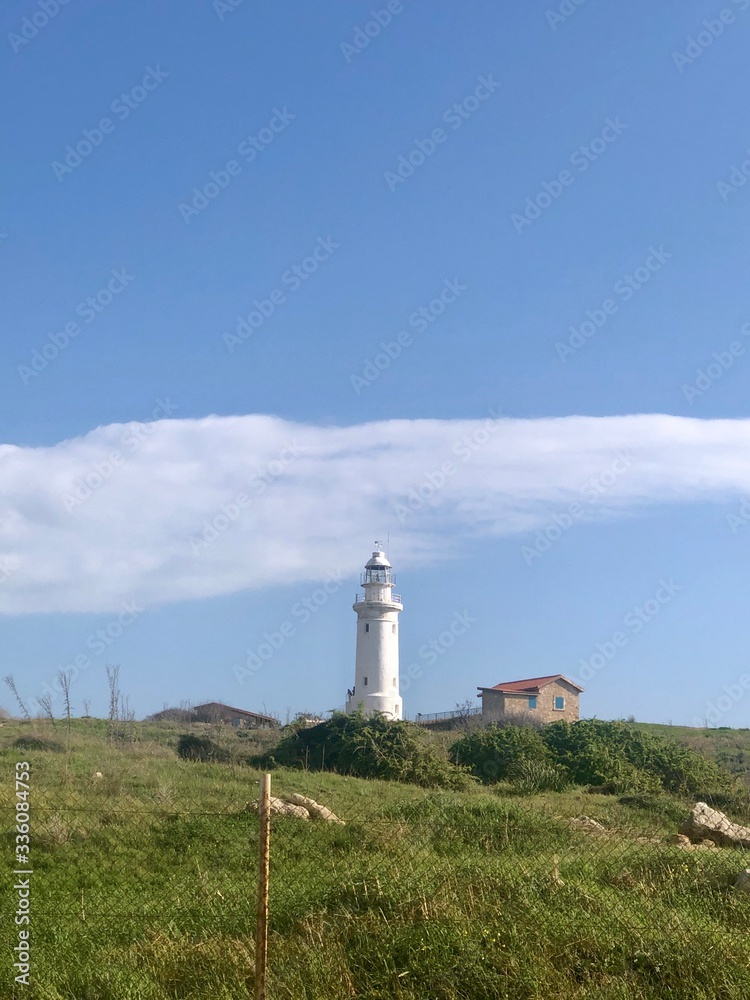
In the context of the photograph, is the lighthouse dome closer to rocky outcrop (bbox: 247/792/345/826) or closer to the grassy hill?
the grassy hill

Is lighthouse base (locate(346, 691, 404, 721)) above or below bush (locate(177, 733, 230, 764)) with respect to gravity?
above

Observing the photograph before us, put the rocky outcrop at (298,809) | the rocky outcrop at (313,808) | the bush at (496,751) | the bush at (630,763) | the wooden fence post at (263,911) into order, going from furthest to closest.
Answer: the bush at (496,751) < the bush at (630,763) < the rocky outcrop at (313,808) < the rocky outcrop at (298,809) < the wooden fence post at (263,911)

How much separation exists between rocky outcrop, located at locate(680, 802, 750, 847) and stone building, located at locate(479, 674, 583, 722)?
103 ft

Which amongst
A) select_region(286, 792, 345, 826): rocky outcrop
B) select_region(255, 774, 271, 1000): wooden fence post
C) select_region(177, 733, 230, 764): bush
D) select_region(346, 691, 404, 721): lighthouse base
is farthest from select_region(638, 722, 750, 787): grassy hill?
select_region(255, 774, 271, 1000): wooden fence post

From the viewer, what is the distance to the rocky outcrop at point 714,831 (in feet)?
45.0

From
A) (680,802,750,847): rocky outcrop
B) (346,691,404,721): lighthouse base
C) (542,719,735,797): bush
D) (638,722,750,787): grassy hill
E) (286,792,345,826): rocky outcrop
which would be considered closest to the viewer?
(286,792,345,826): rocky outcrop

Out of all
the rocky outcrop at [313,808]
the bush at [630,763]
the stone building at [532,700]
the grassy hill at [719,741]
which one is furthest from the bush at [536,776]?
the stone building at [532,700]

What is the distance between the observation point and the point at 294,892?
8.59 meters

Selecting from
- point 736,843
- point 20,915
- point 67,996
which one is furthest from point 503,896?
point 736,843

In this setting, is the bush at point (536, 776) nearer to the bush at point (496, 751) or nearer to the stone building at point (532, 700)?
the bush at point (496, 751)

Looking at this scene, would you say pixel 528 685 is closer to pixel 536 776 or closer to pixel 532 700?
pixel 532 700

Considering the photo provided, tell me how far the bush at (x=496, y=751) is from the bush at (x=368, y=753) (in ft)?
4.19

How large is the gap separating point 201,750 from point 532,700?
→ 22218 mm

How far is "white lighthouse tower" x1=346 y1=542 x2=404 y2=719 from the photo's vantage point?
4378 centimetres
